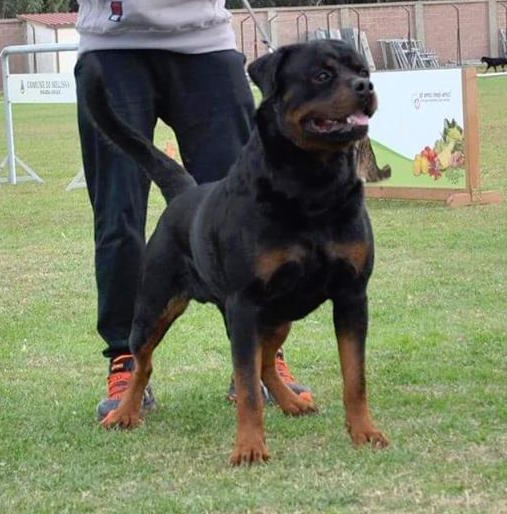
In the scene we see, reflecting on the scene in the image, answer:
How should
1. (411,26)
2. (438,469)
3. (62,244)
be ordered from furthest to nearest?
(411,26) < (62,244) < (438,469)

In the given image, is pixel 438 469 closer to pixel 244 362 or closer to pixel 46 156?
pixel 244 362

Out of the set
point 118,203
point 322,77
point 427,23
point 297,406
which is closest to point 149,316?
point 118,203

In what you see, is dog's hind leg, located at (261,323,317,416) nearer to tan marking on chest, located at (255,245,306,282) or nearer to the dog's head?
tan marking on chest, located at (255,245,306,282)

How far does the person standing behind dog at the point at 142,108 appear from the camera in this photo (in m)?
5.12

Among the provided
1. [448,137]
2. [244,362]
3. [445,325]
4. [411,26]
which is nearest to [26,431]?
[244,362]

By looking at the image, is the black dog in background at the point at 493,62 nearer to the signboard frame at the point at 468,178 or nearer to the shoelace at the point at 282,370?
the signboard frame at the point at 468,178

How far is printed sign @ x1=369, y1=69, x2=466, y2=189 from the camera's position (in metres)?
11.9

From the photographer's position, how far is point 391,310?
7.29 m

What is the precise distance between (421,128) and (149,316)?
7721 millimetres

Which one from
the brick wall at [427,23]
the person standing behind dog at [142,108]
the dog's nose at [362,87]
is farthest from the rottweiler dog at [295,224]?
the brick wall at [427,23]

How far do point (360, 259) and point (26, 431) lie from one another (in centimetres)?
155

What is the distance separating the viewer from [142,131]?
17.3 feet

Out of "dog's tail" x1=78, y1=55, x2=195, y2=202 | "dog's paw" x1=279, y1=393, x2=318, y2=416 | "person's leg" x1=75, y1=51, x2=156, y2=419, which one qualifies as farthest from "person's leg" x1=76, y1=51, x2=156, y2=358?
"dog's paw" x1=279, y1=393, x2=318, y2=416

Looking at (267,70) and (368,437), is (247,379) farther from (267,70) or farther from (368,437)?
(267,70)
